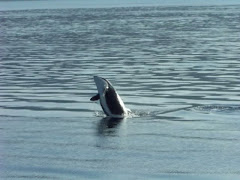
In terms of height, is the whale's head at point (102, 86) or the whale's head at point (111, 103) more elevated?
the whale's head at point (102, 86)

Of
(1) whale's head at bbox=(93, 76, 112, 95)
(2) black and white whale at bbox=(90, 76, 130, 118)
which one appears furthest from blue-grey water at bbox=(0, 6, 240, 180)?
(1) whale's head at bbox=(93, 76, 112, 95)

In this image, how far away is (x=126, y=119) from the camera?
77.2ft

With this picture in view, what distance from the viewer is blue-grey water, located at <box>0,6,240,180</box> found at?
56.5 ft

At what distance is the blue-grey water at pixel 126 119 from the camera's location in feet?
56.5

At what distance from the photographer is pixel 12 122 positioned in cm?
2330

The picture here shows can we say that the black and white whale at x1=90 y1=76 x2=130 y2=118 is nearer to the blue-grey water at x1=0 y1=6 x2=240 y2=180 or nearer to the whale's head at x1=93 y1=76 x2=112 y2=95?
the whale's head at x1=93 y1=76 x2=112 y2=95

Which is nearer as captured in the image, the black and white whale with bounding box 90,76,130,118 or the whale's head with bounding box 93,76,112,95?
the black and white whale with bounding box 90,76,130,118

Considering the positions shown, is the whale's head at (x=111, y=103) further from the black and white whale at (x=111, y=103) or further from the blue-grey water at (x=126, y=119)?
the blue-grey water at (x=126, y=119)

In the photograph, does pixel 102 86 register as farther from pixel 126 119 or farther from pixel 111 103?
pixel 126 119

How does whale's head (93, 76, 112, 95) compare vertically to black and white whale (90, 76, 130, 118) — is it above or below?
above

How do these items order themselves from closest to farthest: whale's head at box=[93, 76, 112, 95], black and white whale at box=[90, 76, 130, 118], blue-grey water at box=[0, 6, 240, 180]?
1. blue-grey water at box=[0, 6, 240, 180]
2. black and white whale at box=[90, 76, 130, 118]
3. whale's head at box=[93, 76, 112, 95]

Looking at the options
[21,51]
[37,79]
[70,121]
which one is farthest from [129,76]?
[21,51]

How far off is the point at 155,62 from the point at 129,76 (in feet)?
23.8

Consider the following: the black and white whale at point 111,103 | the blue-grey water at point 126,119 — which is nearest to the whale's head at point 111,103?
the black and white whale at point 111,103
